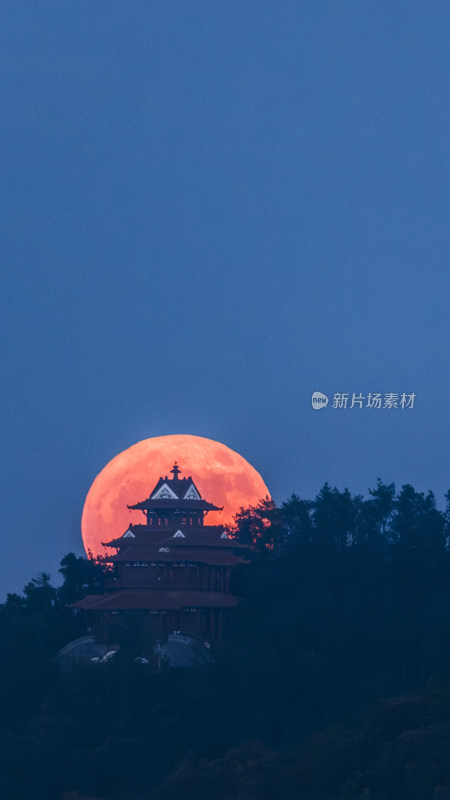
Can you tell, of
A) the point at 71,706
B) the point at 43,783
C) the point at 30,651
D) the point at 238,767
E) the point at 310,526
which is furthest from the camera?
the point at 310,526

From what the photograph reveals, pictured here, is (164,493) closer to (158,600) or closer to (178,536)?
(178,536)

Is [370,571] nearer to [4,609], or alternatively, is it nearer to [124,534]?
[124,534]

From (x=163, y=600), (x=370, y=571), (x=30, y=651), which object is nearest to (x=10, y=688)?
(x=30, y=651)

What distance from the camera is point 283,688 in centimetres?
6469

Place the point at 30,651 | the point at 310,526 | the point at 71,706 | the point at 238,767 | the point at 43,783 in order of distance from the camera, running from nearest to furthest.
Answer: the point at 238,767 → the point at 43,783 → the point at 71,706 → the point at 30,651 → the point at 310,526

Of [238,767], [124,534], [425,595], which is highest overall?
[124,534]

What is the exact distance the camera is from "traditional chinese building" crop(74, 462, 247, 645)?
2817 inches

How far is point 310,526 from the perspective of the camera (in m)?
76.9

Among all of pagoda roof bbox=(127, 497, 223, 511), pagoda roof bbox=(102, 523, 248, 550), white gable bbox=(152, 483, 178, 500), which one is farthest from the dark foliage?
white gable bbox=(152, 483, 178, 500)

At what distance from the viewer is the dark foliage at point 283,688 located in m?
52.6

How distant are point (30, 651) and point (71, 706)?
5.98 meters

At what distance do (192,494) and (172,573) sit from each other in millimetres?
7235

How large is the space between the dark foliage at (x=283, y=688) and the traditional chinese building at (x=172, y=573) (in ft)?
4.30

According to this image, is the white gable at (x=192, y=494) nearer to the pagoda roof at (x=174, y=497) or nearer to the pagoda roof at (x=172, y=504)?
the pagoda roof at (x=174, y=497)
